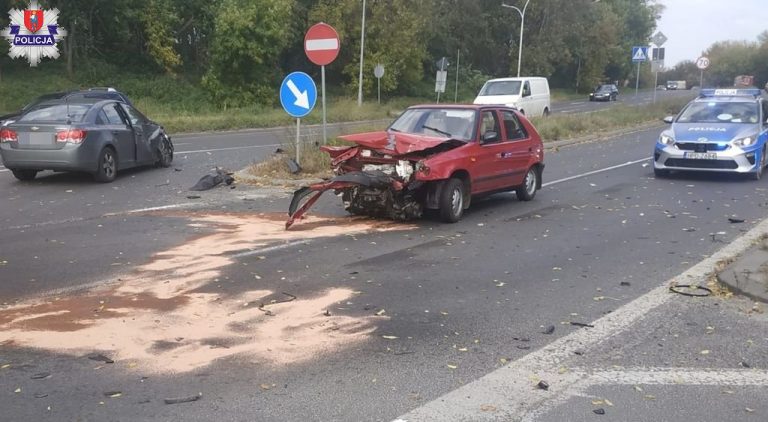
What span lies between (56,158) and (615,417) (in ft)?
37.5

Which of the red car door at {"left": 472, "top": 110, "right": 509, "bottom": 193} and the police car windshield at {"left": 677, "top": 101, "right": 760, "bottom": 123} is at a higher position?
the police car windshield at {"left": 677, "top": 101, "right": 760, "bottom": 123}

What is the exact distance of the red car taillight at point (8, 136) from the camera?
508 inches

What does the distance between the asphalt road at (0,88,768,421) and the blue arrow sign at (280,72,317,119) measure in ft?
10.8

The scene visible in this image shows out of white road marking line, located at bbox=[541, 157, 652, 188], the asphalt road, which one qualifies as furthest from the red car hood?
white road marking line, located at bbox=[541, 157, 652, 188]

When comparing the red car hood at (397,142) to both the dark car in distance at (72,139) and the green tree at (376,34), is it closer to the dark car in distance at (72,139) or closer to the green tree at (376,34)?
the dark car in distance at (72,139)

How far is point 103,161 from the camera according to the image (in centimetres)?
1343

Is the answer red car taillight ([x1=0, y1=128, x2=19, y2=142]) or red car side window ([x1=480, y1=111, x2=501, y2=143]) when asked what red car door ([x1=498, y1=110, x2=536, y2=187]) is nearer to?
red car side window ([x1=480, y1=111, x2=501, y2=143])

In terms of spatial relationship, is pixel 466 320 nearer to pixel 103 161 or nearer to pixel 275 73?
pixel 103 161

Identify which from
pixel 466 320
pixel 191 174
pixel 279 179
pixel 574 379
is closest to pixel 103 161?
pixel 191 174

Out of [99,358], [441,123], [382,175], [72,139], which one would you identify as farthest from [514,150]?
[99,358]

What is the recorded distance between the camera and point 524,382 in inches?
179

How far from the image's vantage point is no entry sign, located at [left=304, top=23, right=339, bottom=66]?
13.7 meters

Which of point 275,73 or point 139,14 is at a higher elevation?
point 139,14

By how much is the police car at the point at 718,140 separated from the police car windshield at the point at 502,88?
42.8 ft
